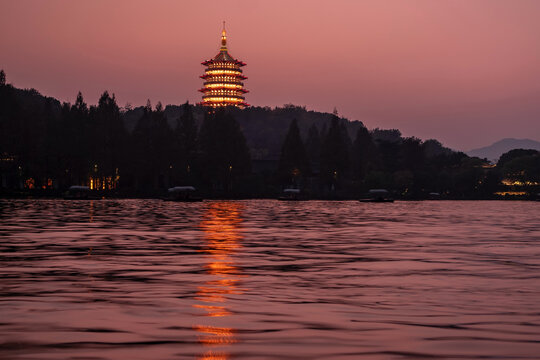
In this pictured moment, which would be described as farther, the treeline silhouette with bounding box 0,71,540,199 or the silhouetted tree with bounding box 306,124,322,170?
the silhouetted tree with bounding box 306,124,322,170

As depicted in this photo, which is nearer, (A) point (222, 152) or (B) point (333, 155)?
(A) point (222, 152)

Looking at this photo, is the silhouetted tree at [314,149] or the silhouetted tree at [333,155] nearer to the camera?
the silhouetted tree at [333,155]

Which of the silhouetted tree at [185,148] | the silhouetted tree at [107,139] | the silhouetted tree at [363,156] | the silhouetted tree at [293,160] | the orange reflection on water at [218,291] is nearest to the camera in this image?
the orange reflection on water at [218,291]

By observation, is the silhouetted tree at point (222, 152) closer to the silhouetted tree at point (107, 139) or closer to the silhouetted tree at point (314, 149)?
the silhouetted tree at point (107, 139)

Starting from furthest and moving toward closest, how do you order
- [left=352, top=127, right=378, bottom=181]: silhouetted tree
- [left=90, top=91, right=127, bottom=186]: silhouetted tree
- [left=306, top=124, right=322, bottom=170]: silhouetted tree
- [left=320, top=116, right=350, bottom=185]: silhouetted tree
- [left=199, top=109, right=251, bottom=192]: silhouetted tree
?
[left=306, top=124, right=322, bottom=170]: silhouetted tree, [left=352, top=127, right=378, bottom=181]: silhouetted tree, [left=320, top=116, right=350, bottom=185]: silhouetted tree, [left=199, top=109, right=251, bottom=192]: silhouetted tree, [left=90, top=91, right=127, bottom=186]: silhouetted tree

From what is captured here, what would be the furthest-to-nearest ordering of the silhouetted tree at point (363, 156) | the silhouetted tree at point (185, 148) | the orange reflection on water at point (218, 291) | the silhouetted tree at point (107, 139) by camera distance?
the silhouetted tree at point (363, 156) < the silhouetted tree at point (185, 148) < the silhouetted tree at point (107, 139) < the orange reflection on water at point (218, 291)

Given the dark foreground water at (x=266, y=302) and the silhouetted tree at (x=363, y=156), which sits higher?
the silhouetted tree at (x=363, y=156)

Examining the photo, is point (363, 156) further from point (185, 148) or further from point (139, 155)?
point (139, 155)

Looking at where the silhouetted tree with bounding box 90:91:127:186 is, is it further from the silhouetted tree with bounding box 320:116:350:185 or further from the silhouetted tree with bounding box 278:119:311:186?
the silhouetted tree with bounding box 320:116:350:185

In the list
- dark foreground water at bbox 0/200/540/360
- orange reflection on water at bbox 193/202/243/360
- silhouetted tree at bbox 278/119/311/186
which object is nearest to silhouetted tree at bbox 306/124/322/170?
silhouetted tree at bbox 278/119/311/186

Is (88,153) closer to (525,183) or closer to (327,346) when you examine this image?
(525,183)

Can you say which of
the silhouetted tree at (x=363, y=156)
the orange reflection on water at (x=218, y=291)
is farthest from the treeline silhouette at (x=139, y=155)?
the orange reflection on water at (x=218, y=291)

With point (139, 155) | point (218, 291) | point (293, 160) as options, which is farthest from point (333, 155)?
point (218, 291)

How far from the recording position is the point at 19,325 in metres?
11.2
